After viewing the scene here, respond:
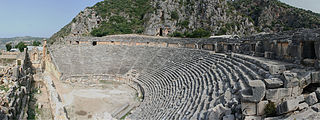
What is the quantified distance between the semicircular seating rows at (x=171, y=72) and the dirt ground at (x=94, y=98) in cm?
152

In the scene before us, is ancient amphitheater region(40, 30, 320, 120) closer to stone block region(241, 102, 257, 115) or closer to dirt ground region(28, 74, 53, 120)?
stone block region(241, 102, 257, 115)

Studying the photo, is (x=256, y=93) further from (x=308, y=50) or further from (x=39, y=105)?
(x=39, y=105)

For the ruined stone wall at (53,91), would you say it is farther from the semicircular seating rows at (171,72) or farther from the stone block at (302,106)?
the stone block at (302,106)

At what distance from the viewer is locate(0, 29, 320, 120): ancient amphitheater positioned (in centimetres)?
550

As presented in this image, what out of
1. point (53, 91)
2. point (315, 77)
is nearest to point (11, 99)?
point (53, 91)

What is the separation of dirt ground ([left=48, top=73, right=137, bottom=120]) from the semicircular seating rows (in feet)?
4.98

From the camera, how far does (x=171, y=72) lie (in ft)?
52.9

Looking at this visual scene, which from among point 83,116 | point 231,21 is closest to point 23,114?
point 83,116

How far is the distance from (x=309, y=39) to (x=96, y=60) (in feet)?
67.1

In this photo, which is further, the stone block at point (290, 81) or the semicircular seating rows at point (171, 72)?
the semicircular seating rows at point (171, 72)

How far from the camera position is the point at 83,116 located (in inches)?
490

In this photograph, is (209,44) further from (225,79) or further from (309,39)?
(309,39)

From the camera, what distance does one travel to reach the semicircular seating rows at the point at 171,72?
26.6 feet

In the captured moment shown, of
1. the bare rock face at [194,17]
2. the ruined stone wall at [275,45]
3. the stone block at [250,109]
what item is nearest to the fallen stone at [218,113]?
the stone block at [250,109]
